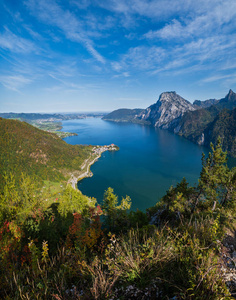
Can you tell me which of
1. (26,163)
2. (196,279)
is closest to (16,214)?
(196,279)

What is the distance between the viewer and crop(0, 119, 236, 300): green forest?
3539 mm

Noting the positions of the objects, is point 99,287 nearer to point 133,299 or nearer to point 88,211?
point 133,299

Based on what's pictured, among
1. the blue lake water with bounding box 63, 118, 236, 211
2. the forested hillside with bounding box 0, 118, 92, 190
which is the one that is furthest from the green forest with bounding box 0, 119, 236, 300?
the forested hillside with bounding box 0, 118, 92, 190

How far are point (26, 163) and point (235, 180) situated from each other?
133834 millimetres

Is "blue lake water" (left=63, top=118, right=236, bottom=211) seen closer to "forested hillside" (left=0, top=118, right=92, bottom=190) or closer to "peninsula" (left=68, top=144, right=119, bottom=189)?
"peninsula" (left=68, top=144, right=119, bottom=189)

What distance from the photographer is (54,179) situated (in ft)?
363

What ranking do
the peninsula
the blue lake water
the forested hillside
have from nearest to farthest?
the blue lake water, the peninsula, the forested hillside

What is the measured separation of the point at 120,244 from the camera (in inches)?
219

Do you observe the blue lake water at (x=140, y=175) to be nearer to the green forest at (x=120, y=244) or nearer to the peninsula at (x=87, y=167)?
the peninsula at (x=87, y=167)

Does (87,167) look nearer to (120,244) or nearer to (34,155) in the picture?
(34,155)

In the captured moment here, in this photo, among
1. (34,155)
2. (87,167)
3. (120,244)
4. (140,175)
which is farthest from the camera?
(34,155)

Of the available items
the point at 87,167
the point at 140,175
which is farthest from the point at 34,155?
the point at 140,175

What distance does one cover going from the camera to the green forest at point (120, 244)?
3539 mm

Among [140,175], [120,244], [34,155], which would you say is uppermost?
[120,244]
